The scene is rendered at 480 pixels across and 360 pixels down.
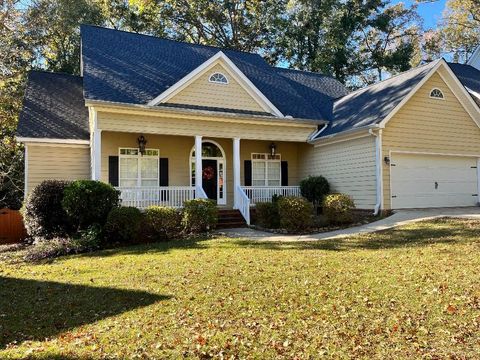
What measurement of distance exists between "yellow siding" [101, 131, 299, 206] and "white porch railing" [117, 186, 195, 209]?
1.28m

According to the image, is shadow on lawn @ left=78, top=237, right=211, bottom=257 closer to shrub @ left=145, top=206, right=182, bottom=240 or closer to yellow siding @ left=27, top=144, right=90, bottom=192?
shrub @ left=145, top=206, right=182, bottom=240

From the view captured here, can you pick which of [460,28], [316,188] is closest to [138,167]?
[316,188]

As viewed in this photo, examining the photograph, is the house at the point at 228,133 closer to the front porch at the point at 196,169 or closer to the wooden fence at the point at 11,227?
the front porch at the point at 196,169

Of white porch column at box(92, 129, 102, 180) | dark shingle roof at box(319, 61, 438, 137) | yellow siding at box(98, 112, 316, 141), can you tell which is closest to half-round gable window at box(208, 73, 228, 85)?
yellow siding at box(98, 112, 316, 141)

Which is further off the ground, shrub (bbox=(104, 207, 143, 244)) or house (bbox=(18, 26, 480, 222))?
house (bbox=(18, 26, 480, 222))

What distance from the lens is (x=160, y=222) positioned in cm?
1208

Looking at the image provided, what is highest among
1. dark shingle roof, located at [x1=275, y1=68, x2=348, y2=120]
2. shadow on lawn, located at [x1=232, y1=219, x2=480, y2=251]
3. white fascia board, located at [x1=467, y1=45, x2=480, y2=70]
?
white fascia board, located at [x1=467, y1=45, x2=480, y2=70]

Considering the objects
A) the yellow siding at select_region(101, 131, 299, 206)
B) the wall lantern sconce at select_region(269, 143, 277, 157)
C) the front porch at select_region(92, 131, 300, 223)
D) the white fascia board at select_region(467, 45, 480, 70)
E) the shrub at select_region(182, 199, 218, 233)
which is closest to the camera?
the shrub at select_region(182, 199, 218, 233)

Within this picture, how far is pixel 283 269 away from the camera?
7.38m

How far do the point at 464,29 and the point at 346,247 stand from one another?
1315 inches

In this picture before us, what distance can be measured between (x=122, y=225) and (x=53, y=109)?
761 cm

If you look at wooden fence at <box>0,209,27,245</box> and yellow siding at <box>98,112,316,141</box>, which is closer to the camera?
wooden fence at <box>0,209,27,245</box>

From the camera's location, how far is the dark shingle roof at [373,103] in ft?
48.4

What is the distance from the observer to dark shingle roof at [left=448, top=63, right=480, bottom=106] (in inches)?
818
